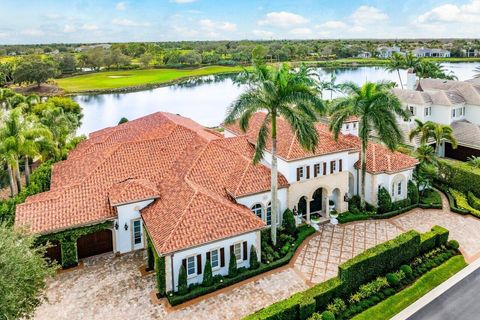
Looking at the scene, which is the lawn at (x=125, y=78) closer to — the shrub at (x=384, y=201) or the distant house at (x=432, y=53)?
the shrub at (x=384, y=201)

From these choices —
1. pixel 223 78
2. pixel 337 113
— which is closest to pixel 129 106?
pixel 223 78

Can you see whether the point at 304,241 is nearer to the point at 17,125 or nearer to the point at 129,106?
the point at 17,125

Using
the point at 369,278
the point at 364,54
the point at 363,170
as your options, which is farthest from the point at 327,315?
the point at 364,54

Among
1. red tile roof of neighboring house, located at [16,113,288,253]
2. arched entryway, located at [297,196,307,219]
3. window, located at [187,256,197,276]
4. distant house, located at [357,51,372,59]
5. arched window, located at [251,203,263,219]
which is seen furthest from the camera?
distant house, located at [357,51,372,59]

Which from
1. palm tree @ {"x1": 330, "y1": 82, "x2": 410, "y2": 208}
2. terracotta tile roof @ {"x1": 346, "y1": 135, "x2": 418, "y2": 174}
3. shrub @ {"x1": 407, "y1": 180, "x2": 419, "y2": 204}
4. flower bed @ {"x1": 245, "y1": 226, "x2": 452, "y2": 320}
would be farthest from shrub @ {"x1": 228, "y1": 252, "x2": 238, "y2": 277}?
shrub @ {"x1": 407, "y1": 180, "x2": 419, "y2": 204}

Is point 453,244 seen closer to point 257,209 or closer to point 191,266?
point 257,209

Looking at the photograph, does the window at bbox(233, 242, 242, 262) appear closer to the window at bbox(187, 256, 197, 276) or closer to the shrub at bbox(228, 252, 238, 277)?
the shrub at bbox(228, 252, 238, 277)

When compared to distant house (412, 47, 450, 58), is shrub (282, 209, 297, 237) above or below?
below
